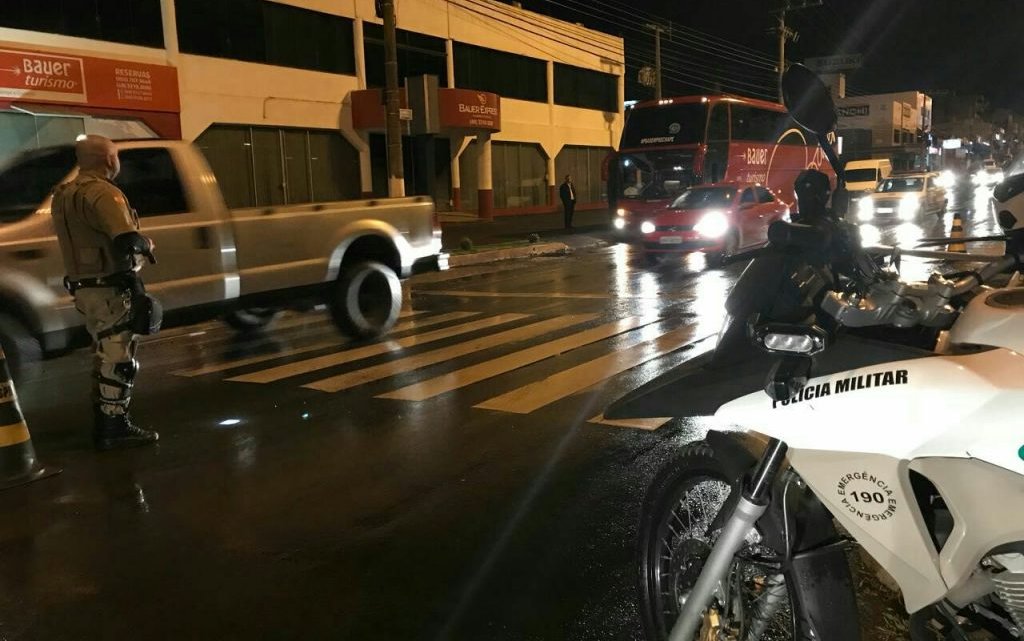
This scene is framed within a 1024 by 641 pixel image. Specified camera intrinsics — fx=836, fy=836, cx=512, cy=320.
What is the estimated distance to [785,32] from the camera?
37.6 metres

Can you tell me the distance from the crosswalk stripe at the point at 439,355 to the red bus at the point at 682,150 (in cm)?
1244

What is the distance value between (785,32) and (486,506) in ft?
124

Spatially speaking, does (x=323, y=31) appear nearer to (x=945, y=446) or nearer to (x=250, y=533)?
(x=250, y=533)

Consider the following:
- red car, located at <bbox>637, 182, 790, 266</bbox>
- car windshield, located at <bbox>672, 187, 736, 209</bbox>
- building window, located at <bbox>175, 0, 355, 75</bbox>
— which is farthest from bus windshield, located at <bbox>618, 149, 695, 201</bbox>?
building window, located at <bbox>175, 0, 355, 75</bbox>

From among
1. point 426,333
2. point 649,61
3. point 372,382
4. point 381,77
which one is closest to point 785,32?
point 649,61

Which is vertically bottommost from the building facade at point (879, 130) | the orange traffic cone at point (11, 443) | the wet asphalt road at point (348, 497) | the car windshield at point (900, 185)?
the wet asphalt road at point (348, 497)

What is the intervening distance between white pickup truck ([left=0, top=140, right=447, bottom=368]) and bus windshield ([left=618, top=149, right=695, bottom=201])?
1319 centimetres

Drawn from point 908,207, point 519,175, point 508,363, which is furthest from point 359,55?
point 508,363

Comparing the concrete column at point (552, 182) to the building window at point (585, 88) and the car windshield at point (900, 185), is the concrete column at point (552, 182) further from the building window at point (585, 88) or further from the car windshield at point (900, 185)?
the car windshield at point (900, 185)

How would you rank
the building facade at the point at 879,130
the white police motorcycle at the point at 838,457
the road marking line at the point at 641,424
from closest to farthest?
the white police motorcycle at the point at 838,457 → the road marking line at the point at 641,424 → the building facade at the point at 879,130

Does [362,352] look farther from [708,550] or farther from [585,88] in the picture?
[585,88]

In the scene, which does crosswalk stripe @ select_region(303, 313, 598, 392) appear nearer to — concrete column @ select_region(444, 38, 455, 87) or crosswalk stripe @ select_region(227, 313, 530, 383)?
crosswalk stripe @ select_region(227, 313, 530, 383)

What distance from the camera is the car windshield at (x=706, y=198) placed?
17.8m

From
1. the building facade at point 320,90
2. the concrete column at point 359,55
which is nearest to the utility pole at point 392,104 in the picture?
the building facade at point 320,90
